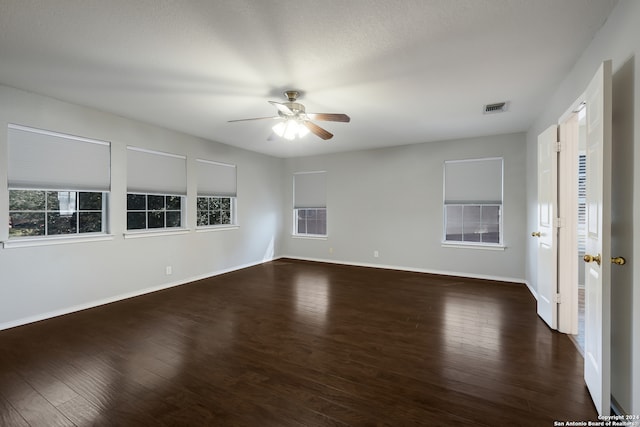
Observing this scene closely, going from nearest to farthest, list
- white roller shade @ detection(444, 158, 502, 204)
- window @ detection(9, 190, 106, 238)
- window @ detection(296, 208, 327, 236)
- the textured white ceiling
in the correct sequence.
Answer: the textured white ceiling < window @ detection(9, 190, 106, 238) < white roller shade @ detection(444, 158, 502, 204) < window @ detection(296, 208, 327, 236)

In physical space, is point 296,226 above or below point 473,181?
below

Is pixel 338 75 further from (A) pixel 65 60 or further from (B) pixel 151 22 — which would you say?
(A) pixel 65 60

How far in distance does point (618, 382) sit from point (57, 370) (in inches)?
154

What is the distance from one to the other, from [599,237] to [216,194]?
525 centimetres

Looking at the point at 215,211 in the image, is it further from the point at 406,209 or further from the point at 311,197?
the point at 406,209

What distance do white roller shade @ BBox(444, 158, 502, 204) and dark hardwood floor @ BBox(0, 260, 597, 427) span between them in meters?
1.90

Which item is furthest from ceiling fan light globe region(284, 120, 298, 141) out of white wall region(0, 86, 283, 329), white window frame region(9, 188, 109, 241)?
white window frame region(9, 188, 109, 241)

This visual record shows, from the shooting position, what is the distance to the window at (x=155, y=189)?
4195 mm

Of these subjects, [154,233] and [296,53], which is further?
[154,233]

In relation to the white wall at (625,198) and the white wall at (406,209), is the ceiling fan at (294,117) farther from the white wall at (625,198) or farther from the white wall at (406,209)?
the white wall at (406,209)

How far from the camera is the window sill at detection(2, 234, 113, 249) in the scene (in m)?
3.06

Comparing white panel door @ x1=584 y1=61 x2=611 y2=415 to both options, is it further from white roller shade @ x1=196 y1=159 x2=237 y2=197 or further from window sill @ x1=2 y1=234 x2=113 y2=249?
white roller shade @ x1=196 y1=159 x2=237 y2=197

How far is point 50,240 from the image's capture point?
131 inches

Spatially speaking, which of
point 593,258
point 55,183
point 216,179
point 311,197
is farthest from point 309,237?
point 593,258
